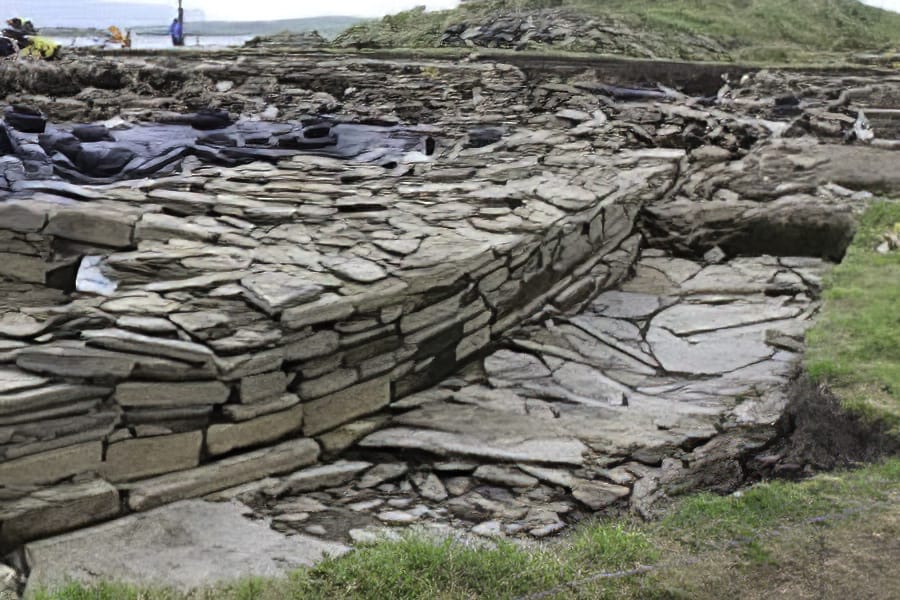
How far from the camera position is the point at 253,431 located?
13.3 feet

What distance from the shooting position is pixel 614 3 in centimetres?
1598

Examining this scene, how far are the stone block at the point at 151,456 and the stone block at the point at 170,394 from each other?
0.15 m

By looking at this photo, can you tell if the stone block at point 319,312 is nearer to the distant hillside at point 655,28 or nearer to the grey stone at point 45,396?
the grey stone at point 45,396

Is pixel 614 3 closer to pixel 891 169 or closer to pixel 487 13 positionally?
pixel 487 13

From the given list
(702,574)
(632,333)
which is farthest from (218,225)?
(702,574)

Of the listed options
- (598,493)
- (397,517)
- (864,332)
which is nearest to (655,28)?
(864,332)

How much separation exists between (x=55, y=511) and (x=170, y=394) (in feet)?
2.12

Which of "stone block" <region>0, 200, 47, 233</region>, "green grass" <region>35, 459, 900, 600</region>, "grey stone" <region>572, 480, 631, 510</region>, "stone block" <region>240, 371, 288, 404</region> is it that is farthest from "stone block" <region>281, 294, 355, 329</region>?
"stone block" <region>0, 200, 47, 233</region>

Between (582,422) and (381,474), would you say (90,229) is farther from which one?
(582,422)

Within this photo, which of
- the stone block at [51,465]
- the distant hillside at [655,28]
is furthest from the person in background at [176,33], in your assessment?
the stone block at [51,465]

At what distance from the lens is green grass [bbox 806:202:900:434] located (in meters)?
4.27

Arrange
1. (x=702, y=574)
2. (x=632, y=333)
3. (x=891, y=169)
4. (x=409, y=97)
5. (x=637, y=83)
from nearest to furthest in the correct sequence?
(x=702, y=574), (x=632, y=333), (x=891, y=169), (x=409, y=97), (x=637, y=83)

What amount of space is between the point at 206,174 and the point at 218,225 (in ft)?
3.83

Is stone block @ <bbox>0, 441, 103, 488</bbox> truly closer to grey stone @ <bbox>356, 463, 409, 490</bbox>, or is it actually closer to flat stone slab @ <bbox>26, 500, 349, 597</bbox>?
flat stone slab @ <bbox>26, 500, 349, 597</bbox>
